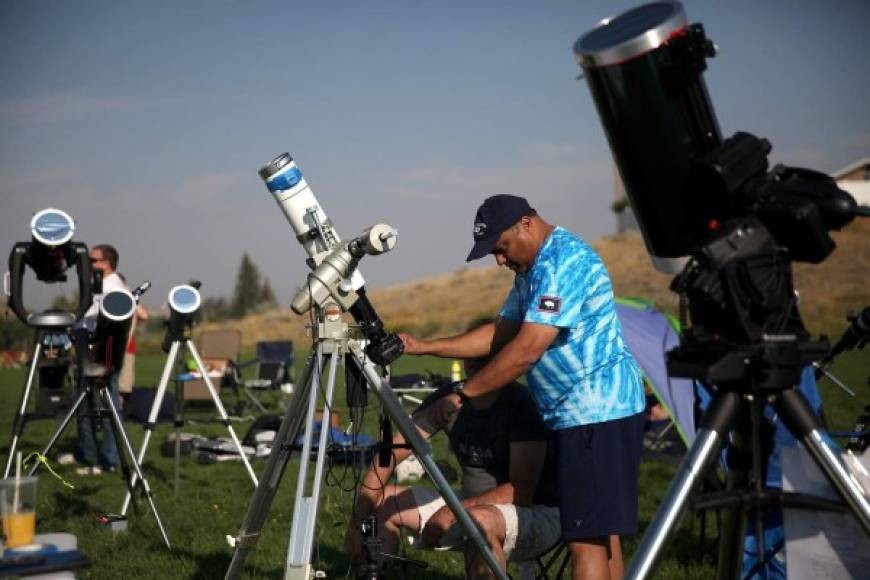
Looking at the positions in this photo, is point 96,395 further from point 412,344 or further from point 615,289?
point 615,289

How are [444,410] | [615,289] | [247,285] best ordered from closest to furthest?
[444,410] → [615,289] → [247,285]

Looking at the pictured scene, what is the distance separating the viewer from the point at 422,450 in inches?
151

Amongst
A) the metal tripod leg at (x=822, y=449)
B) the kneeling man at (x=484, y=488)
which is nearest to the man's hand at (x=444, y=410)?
the kneeling man at (x=484, y=488)

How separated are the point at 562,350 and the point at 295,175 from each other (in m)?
1.27

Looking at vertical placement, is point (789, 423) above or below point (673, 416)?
above

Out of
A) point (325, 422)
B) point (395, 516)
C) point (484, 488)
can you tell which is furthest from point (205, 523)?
point (325, 422)

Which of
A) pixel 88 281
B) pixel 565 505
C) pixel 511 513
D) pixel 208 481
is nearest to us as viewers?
pixel 565 505

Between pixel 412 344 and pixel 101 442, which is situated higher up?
pixel 412 344

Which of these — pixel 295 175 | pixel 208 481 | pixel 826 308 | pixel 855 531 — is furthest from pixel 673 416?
pixel 826 308

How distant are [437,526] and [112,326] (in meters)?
3.30

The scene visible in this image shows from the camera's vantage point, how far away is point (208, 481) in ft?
30.0

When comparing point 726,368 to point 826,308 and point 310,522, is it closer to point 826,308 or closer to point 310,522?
point 310,522

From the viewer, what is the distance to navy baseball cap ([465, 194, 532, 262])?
161 inches

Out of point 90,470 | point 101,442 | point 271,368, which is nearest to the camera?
point 90,470
